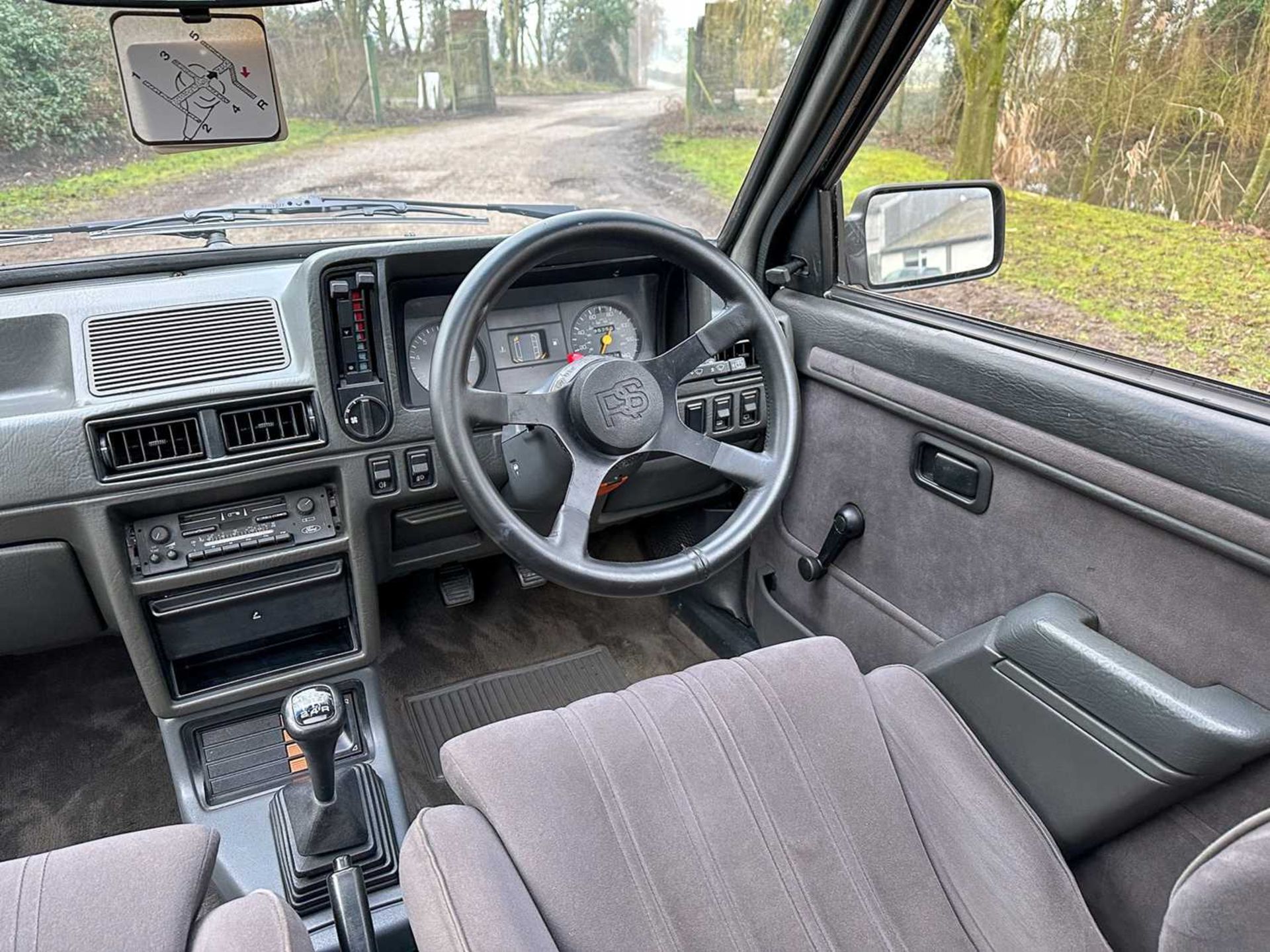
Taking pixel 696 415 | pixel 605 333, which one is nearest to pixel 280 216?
pixel 605 333

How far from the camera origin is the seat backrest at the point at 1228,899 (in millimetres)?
767

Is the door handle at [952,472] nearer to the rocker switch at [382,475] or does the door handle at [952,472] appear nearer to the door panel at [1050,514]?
the door panel at [1050,514]

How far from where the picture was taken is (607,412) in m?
1.43

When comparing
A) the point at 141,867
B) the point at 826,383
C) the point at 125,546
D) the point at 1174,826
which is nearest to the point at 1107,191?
the point at 826,383

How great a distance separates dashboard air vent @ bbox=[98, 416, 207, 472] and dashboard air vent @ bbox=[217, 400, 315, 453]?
0.18 ft

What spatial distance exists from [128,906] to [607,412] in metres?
0.89

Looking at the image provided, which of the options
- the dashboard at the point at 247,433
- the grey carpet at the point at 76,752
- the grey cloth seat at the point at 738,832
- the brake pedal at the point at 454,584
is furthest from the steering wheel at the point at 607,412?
the grey carpet at the point at 76,752

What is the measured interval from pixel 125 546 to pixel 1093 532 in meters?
1.74

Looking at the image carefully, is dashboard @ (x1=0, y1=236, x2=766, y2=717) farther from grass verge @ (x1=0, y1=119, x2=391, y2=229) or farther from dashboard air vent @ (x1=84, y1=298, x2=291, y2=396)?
grass verge @ (x1=0, y1=119, x2=391, y2=229)

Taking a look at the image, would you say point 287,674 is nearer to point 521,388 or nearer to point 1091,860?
point 521,388

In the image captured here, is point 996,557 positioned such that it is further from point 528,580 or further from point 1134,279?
point 528,580

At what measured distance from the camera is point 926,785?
1291 mm

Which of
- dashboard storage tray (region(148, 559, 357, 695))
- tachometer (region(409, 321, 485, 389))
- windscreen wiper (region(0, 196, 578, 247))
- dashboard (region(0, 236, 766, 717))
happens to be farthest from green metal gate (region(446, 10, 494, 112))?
dashboard storage tray (region(148, 559, 357, 695))

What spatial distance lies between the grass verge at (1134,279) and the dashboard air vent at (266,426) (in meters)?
1.28
